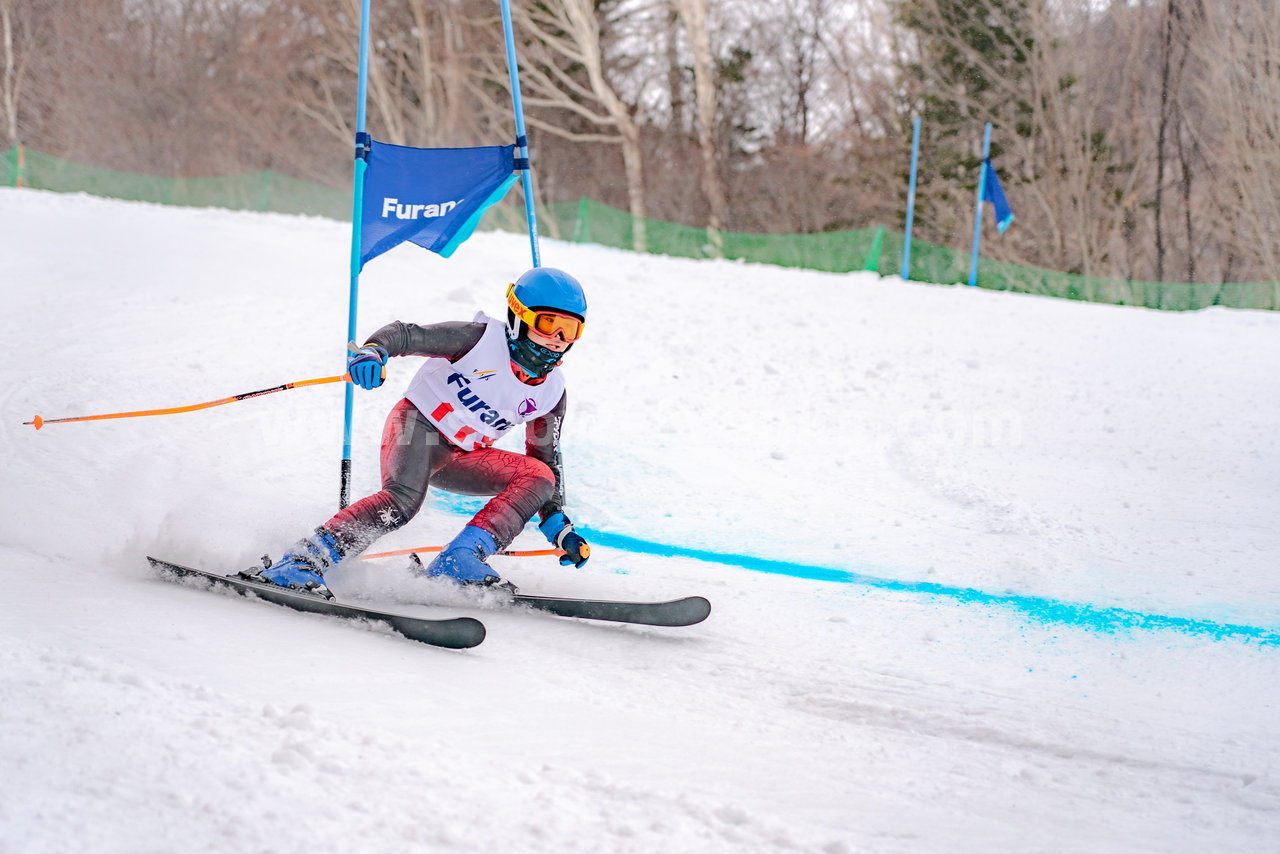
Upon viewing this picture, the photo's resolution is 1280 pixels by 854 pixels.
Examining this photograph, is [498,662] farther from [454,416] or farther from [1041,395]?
[1041,395]

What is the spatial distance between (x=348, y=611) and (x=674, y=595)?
1318 millimetres

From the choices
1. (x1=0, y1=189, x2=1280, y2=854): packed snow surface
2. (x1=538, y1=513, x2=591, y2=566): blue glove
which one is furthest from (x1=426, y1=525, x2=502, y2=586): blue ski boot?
(x1=538, y1=513, x2=591, y2=566): blue glove

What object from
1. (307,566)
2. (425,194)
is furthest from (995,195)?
(307,566)

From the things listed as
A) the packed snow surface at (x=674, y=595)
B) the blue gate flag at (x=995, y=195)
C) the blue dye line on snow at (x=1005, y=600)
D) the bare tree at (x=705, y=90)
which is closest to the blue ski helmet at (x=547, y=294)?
the packed snow surface at (x=674, y=595)

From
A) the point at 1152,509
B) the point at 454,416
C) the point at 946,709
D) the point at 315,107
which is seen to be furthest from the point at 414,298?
the point at 315,107

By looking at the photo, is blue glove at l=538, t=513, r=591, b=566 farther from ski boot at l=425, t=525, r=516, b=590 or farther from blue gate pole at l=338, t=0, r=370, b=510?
blue gate pole at l=338, t=0, r=370, b=510

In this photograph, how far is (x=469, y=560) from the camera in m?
3.61

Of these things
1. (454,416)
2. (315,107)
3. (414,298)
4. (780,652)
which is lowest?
(780,652)

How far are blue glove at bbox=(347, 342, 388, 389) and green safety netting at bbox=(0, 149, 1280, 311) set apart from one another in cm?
1174

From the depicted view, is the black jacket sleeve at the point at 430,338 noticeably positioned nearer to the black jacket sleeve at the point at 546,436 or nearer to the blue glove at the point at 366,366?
the blue glove at the point at 366,366

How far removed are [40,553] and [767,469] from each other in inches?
154

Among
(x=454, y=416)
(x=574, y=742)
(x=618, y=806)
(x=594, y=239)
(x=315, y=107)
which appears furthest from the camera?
(x=315, y=107)

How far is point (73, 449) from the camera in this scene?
5.21 meters

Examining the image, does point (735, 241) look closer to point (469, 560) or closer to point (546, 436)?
point (546, 436)
